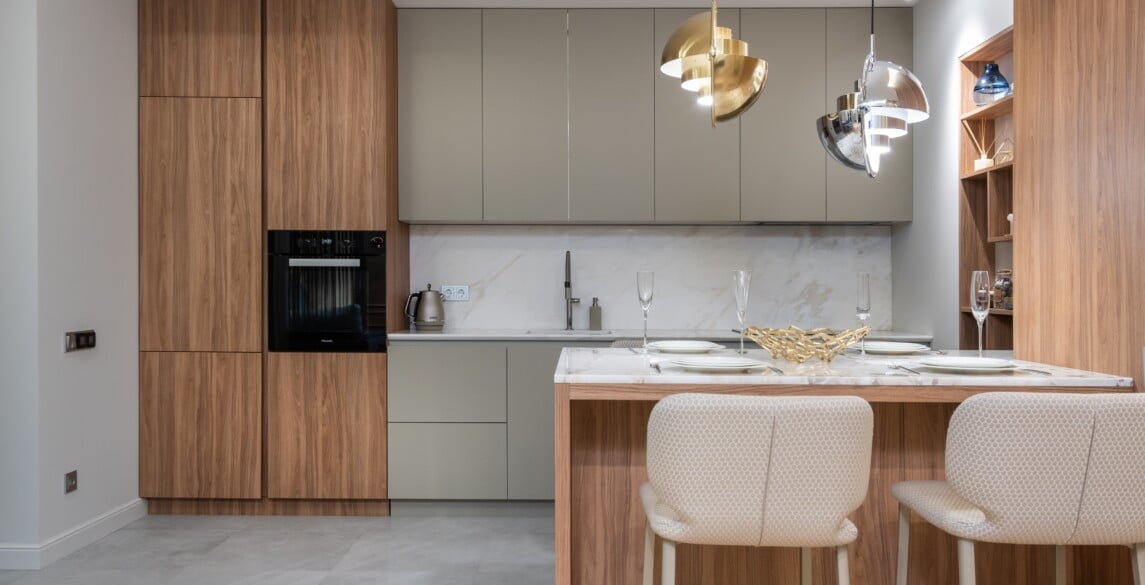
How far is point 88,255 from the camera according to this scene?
3123 millimetres

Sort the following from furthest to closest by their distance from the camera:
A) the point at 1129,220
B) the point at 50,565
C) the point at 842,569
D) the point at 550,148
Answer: the point at 550,148, the point at 50,565, the point at 1129,220, the point at 842,569

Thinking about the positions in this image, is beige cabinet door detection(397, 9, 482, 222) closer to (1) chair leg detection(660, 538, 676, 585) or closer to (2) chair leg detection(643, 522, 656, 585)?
(2) chair leg detection(643, 522, 656, 585)

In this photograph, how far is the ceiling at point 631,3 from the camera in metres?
3.68

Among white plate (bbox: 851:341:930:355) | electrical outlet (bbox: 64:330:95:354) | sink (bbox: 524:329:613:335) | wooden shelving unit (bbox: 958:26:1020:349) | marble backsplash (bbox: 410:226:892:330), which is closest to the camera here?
white plate (bbox: 851:341:930:355)

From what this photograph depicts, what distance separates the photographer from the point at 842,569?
170 centimetres

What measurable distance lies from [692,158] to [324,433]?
216 cm

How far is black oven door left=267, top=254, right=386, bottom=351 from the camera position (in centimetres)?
354

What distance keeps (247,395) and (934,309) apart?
315 centimetres

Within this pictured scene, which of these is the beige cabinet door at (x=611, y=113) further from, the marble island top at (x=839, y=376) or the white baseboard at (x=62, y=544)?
the white baseboard at (x=62, y=544)

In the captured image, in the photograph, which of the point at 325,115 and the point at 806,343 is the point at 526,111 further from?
the point at 806,343

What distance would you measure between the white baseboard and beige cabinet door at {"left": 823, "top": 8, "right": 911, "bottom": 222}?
3.52 m

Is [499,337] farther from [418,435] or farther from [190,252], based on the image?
[190,252]

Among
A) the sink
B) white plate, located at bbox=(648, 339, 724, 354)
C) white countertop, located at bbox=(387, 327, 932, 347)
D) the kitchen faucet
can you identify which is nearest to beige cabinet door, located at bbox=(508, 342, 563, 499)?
white countertop, located at bbox=(387, 327, 932, 347)

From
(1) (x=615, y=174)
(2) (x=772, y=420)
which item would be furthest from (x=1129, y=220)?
(1) (x=615, y=174)
